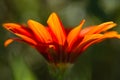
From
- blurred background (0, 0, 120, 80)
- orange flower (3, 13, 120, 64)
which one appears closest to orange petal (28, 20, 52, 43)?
orange flower (3, 13, 120, 64)

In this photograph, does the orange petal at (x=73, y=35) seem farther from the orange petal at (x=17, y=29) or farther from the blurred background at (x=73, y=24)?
the blurred background at (x=73, y=24)

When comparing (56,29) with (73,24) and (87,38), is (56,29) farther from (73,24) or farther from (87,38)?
(73,24)

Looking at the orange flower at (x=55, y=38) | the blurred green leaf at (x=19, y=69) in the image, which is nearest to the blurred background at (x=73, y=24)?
the blurred green leaf at (x=19, y=69)

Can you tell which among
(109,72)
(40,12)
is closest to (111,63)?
(109,72)

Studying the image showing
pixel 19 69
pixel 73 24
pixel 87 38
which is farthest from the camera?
pixel 73 24

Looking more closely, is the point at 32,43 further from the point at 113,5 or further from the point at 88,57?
the point at 113,5

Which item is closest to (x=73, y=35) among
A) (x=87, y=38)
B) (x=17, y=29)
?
(x=87, y=38)
